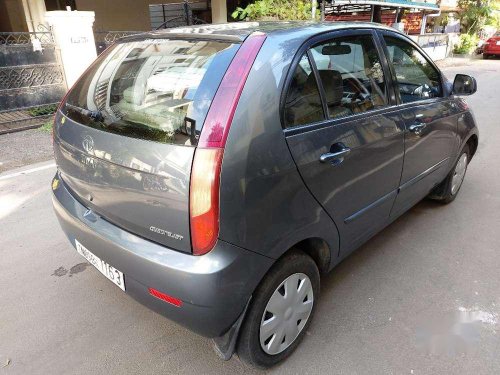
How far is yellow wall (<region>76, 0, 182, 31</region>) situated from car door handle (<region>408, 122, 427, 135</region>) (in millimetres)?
12991

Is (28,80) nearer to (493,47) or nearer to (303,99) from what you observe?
(303,99)

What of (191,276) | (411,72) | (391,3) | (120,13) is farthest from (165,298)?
(391,3)

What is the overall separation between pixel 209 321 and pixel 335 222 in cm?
89

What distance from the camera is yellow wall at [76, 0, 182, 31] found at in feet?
42.7

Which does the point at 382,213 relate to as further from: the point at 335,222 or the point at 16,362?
the point at 16,362

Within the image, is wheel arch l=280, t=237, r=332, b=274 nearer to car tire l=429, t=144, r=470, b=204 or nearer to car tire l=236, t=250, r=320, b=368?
car tire l=236, t=250, r=320, b=368

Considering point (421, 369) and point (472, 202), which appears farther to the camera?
point (472, 202)

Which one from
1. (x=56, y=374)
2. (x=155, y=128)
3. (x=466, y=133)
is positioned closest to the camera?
(x=155, y=128)

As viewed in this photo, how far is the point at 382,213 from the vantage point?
2672mm

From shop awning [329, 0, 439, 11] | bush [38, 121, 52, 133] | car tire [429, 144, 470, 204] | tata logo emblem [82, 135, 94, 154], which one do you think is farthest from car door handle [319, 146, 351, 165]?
shop awning [329, 0, 439, 11]

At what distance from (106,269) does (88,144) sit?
2.12 ft

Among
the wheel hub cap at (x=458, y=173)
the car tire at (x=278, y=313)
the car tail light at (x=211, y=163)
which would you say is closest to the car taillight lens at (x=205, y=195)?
the car tail light at (x=211, y=163)

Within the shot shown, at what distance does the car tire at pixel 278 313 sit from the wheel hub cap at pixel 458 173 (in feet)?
7.79

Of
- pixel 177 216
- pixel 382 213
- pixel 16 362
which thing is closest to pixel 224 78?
pixel 177 216
